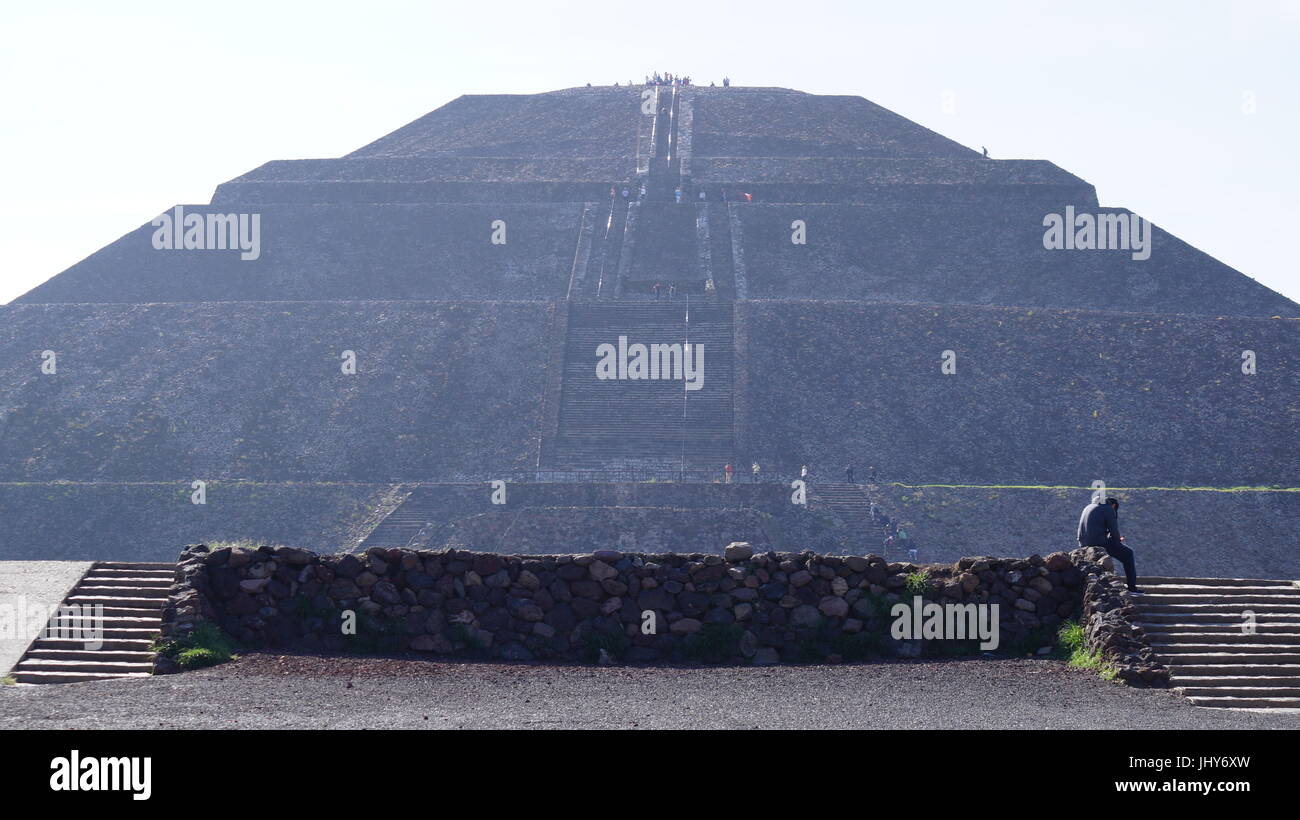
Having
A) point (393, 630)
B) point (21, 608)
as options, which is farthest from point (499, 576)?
point (21, 608)

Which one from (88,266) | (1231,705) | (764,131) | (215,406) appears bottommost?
(1231,705)

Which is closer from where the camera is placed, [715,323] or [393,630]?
[393,630]

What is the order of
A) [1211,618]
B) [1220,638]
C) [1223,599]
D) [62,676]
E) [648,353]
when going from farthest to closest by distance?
[648,353], [1223,599], [1211,618], [1220,638], [62,676]

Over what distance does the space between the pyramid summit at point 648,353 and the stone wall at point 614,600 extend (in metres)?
17.9

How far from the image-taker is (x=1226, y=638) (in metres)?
15.6

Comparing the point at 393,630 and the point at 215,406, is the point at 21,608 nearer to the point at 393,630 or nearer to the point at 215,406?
the point at 393,630

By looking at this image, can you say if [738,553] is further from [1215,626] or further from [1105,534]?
[1215,626]

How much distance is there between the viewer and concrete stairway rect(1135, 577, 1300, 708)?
1421 centimetres

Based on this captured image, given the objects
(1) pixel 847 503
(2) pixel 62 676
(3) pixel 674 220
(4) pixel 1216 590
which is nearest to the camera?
(2) pixel 62 676

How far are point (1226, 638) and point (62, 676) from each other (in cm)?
1182

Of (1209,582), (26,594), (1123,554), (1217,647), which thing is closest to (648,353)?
(1209,582)
